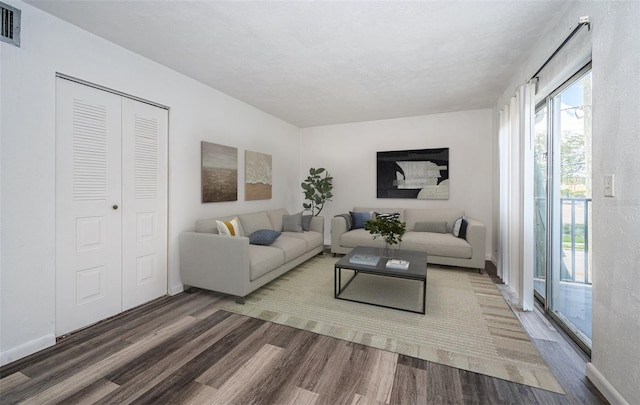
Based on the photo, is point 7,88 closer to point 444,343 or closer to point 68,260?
point 68,260

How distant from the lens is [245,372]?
1.68m

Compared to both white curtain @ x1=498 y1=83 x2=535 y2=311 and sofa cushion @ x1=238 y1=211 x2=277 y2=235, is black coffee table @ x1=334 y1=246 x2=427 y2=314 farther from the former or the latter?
sofa cushion @ x1=238 y1=211 x2=277 y2=235

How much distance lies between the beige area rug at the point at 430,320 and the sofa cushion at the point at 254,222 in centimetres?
84

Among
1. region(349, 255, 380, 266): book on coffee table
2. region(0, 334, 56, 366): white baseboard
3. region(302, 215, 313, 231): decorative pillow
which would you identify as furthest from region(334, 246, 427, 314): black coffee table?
region(0, 334, 56, 366): white baseboard

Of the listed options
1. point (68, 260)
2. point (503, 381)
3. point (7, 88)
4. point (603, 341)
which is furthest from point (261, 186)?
point (603, 341)

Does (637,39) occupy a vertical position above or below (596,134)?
above

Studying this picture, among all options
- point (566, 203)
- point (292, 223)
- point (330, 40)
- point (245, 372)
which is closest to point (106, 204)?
point (245, 372)

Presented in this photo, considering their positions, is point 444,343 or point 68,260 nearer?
point 444,343

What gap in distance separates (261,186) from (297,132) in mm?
1777

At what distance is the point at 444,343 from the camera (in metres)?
1.99

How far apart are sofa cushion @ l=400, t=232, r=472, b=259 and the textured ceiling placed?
6.85ft

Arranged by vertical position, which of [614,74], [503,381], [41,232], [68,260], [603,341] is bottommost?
[503,381]

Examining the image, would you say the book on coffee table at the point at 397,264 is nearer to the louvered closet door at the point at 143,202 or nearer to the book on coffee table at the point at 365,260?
the book on coffee table at the point at 365,260

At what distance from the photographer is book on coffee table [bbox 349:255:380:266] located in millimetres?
2725
